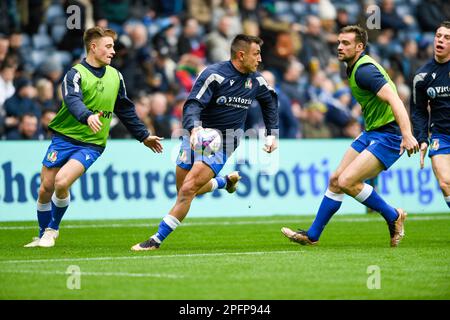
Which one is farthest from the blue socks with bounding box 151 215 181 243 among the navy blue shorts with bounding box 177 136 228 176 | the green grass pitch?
the navy blue shorts with bounding box 177 136 228 176

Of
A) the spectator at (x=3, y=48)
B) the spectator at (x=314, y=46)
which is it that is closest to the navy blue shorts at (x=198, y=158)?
the spectator at (x=3, y=48)

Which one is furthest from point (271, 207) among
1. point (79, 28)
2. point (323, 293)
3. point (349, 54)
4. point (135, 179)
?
point (323, 293)

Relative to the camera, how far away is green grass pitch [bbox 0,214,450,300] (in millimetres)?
8516

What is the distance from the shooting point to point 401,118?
11.4 m

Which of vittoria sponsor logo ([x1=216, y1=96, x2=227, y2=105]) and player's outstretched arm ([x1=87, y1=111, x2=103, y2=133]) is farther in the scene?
vittoria sponsor logo ([x1=216, y1=96, x2=227, y2=105])

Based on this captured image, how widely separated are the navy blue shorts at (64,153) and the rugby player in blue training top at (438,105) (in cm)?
379

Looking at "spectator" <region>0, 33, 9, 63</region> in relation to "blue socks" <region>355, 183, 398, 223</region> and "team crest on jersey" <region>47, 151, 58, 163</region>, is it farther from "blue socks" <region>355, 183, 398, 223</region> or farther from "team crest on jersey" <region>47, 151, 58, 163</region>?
"blue socks" <region>355, 183, 398, 223</region>

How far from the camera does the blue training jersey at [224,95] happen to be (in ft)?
38.5

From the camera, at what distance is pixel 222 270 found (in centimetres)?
980

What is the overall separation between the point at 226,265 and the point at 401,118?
8.56 feet

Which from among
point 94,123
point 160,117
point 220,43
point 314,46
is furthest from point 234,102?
point 314,46

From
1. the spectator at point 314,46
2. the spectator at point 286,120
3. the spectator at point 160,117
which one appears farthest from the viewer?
the spectator at point 314,46

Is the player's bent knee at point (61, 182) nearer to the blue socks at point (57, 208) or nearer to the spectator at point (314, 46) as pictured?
the blue socks at point (57, 208)

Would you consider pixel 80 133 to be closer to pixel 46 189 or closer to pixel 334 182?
pixel 46 189
